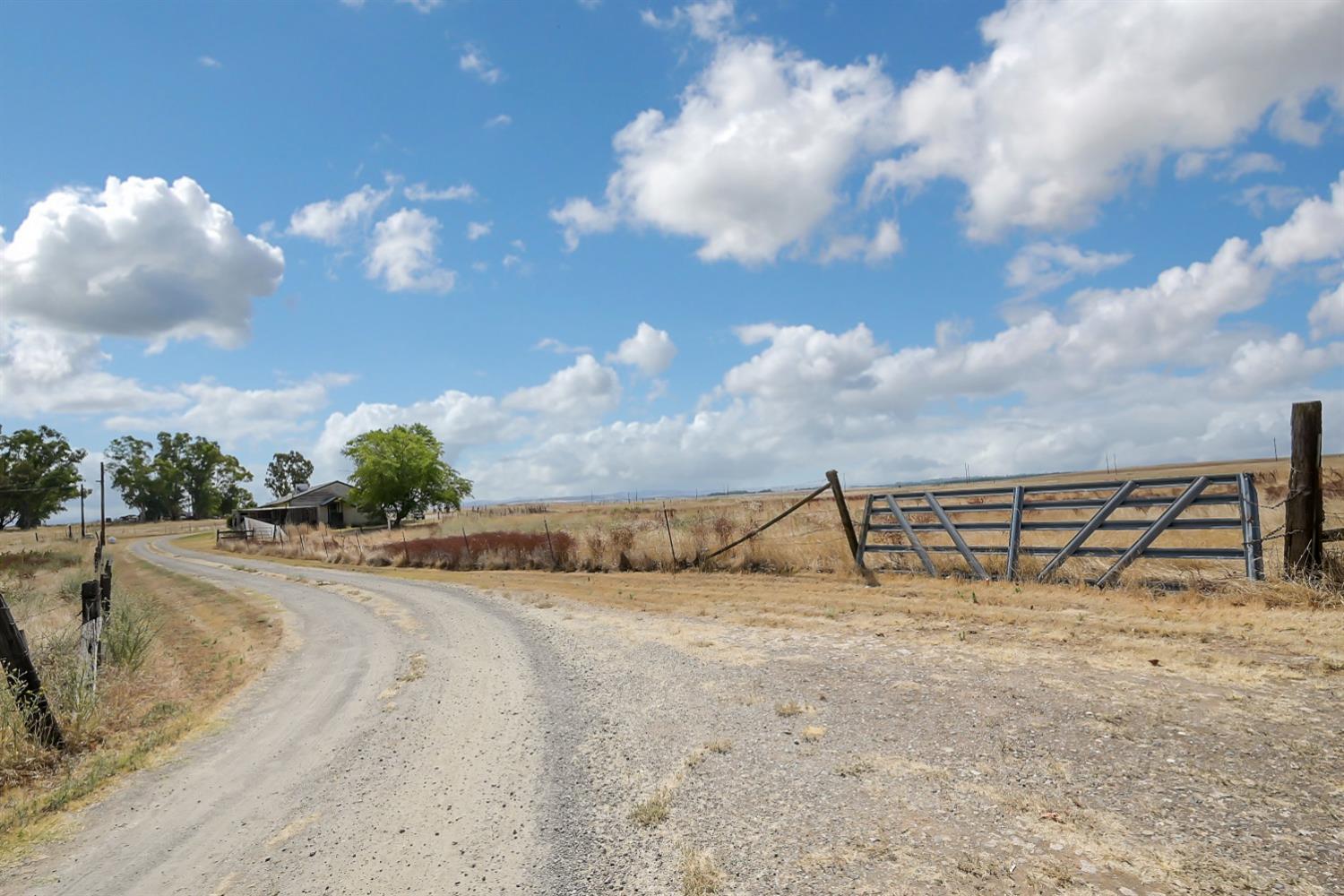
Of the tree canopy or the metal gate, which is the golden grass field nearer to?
the metal gate

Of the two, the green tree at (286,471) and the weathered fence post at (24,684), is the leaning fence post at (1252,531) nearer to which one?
the weathered fence post at (24,684)

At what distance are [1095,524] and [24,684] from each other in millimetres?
13454

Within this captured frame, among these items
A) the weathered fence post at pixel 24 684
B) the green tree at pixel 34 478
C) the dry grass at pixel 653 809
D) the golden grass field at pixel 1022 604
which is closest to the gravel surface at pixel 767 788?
the dry grass at pixel 653 809

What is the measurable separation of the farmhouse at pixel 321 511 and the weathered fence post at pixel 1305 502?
80374 millimetres

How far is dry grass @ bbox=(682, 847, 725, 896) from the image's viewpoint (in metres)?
3.67

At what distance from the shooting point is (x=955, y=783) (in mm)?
4559

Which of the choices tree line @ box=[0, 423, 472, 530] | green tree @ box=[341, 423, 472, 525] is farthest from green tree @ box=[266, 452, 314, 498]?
green tree @ box=[341, 423, 472, 525]

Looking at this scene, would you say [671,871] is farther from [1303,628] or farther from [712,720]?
[1303,628]

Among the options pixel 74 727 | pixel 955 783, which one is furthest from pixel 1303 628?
pixel 74 727

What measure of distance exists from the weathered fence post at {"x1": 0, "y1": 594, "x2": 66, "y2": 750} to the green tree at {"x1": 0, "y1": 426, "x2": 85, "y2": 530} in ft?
357

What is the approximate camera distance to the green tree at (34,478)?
91.4m

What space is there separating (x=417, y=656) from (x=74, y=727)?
3.92m

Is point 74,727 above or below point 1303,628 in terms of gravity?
below

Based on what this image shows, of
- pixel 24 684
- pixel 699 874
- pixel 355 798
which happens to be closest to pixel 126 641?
pixel 24 684
